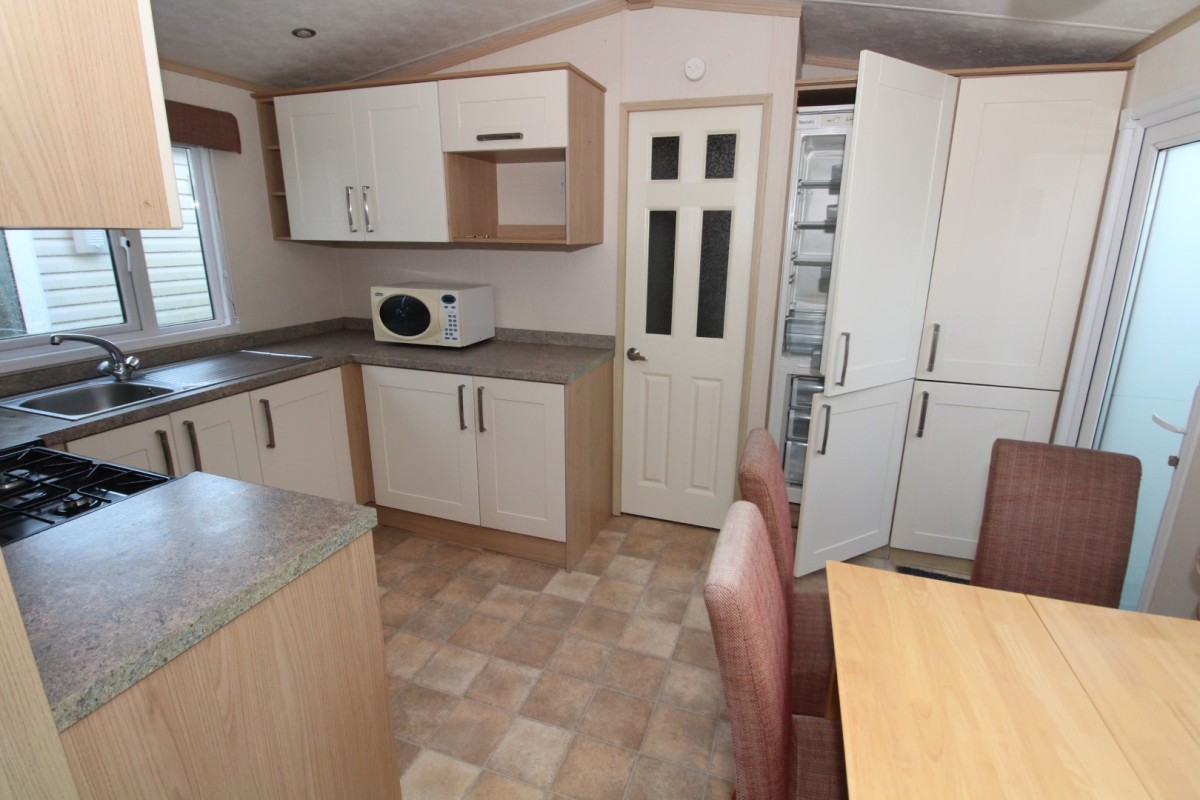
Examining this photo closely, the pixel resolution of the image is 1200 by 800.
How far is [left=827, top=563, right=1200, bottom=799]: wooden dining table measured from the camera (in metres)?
0.89

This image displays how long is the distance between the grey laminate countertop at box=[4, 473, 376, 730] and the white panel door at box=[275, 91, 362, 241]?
2019 millimetres

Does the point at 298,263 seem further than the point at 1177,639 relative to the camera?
Yes

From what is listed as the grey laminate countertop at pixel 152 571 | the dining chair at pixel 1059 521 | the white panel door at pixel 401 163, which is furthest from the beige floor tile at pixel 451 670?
the white panel door at pixel 401 163

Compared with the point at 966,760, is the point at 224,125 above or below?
above

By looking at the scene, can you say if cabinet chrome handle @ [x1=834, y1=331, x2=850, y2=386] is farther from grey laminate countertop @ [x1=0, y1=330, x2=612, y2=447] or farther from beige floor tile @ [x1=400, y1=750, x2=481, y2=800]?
beige floor tile @ [x1=400, y1=750, x2=481, y2=800]

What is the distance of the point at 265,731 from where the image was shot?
104 centimetres

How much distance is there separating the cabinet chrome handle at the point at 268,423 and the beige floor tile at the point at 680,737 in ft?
6.27

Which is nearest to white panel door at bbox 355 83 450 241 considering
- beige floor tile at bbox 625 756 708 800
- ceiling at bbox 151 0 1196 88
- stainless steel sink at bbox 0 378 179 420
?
ceiling at bbox 151 0 1196 88

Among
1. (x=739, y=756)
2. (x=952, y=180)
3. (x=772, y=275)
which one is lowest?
(x=739, y=756)

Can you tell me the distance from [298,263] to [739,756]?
336cm

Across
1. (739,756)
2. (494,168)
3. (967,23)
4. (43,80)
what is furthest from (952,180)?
(43,80)

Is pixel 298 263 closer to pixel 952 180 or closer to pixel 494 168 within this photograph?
pixel 494 168

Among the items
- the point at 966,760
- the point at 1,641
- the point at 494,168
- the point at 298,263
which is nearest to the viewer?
the point at 1,641

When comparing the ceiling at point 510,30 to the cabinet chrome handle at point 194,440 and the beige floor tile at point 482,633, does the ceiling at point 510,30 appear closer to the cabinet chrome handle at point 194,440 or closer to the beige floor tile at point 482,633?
the cabinet chrome handle at point 194,440
